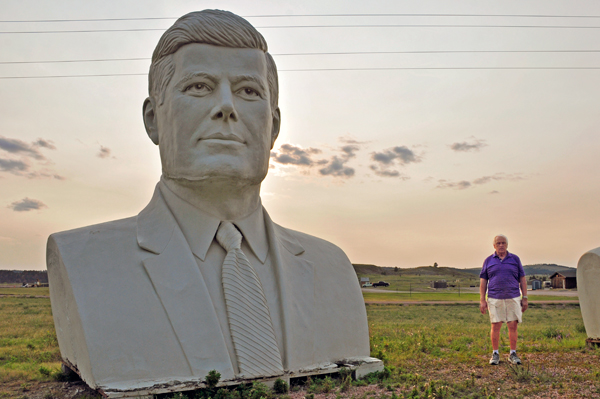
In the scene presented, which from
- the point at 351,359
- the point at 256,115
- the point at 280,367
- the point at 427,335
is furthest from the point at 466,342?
the point at 256,115

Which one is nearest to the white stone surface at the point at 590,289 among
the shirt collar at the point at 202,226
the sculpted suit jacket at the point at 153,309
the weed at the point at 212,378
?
the sculpted suit jacket at the point at 153,309

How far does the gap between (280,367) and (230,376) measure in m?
0.54

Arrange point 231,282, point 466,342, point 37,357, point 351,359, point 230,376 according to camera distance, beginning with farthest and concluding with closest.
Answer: point 466,342
point 37,357
point 351,359
point 231,282
point 230,376

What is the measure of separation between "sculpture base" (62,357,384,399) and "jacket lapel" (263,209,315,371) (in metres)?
0.11

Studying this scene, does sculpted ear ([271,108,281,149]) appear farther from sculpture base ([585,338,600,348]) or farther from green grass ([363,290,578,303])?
green grass ([363,290,578,303])

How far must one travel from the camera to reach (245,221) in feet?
17.6

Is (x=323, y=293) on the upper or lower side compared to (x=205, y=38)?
lower

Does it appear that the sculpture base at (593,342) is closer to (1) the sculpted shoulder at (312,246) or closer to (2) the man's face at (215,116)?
(1) the sculpted shoulder at (312,246)

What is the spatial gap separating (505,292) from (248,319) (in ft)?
13.3

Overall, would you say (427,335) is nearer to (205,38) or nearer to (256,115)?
(256,115)

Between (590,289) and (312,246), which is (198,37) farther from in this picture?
(590,289)

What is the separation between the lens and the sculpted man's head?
5.00m

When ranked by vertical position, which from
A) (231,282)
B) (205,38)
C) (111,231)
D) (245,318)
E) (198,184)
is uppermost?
(205,38)

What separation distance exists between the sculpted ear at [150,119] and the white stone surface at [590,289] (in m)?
7.54
